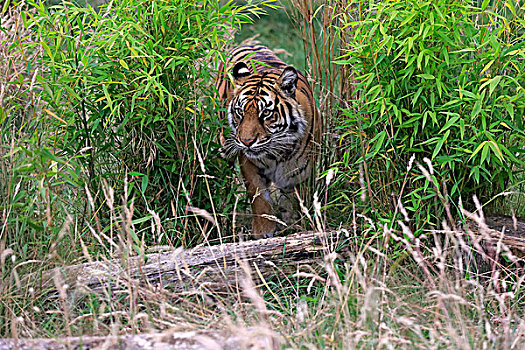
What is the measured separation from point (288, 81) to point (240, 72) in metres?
0.35

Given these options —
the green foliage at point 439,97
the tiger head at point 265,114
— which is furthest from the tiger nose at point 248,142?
the green foliage at point 439,97

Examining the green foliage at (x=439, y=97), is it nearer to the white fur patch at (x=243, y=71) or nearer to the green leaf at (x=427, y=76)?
the green leaf at (x=427, y=76)

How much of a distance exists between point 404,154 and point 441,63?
0.54 metres

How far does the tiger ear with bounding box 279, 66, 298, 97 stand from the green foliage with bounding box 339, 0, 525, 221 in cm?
80

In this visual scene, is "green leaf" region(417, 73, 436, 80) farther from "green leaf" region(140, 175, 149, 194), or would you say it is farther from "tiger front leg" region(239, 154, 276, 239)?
"green leaf" region(140, 175, 149, 194)

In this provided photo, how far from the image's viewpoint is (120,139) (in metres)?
3.68

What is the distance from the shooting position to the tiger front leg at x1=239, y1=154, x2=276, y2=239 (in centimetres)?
418

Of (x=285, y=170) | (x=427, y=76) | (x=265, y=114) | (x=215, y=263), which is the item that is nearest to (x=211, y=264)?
(x=215, y=263)

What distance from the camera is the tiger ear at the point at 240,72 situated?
4.24m

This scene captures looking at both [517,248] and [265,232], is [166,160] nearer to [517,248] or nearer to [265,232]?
[265,232]

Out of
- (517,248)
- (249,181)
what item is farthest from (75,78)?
(517,248)

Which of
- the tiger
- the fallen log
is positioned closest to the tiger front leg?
the tiger

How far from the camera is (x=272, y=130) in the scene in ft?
13.6

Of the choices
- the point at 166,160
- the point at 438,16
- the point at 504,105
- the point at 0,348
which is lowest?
the point at 0,348
